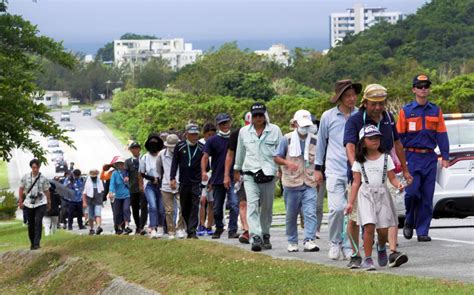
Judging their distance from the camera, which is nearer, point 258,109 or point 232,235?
point 258,109

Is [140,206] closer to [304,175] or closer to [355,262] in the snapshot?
[304,175]

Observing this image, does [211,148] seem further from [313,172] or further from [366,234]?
[366,234]

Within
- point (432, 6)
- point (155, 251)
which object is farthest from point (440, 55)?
point (155, 251)

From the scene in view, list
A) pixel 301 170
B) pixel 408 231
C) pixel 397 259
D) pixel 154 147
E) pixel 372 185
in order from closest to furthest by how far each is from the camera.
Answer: pixel 372 185 < pixel 397 259 < pixel 301 170 < pixel 408 231 < pixel 154 147

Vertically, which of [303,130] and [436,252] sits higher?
[303,130]

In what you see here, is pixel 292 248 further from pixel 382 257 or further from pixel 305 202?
pixel 382 257

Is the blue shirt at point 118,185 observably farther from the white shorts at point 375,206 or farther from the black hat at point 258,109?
the white shorts at point 375,206

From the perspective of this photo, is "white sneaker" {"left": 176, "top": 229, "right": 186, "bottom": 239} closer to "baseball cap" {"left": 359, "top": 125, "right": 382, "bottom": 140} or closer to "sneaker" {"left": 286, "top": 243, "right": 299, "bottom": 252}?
"sneaker" {"left": 286, "top": 243, "right": 299, "bottom": 252}

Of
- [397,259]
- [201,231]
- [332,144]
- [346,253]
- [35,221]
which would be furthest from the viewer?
[35,221]

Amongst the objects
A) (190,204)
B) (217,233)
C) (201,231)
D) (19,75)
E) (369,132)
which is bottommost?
(201,231)

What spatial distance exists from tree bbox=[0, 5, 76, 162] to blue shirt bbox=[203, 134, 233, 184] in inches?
345

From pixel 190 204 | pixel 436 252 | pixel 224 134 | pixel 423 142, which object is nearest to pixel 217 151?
pixel 224 134

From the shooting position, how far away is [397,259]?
1421cm

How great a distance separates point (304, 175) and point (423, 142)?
5.17 ft
